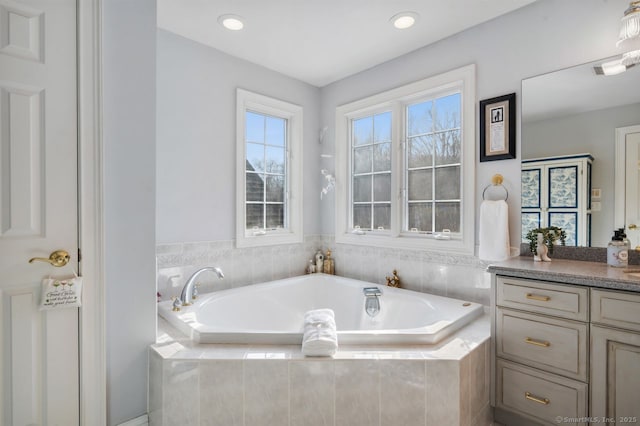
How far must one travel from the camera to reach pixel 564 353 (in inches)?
62.2

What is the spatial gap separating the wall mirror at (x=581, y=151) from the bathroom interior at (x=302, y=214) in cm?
1

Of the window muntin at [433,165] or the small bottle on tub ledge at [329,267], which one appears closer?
the window muntin at [433,165]

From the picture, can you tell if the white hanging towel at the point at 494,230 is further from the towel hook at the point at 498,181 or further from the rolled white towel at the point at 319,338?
the rolled white towel at the point at 319,338

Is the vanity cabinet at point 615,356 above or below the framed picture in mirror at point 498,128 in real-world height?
below

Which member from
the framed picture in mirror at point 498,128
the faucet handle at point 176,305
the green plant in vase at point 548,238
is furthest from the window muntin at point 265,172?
the green plant in vase at point 548,238

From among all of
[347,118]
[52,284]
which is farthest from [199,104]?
[52,284]

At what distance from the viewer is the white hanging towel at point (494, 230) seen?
2092 millimetres

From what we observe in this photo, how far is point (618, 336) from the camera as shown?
4.70 feet

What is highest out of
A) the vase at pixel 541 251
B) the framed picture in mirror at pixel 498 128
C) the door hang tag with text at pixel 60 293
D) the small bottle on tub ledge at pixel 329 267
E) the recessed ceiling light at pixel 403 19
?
the recessed ceiling light at pixel 403 19

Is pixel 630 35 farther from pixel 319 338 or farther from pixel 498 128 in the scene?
pixel 319 338

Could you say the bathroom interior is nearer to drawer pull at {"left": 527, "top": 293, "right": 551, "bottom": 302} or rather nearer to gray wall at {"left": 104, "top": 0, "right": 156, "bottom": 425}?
Result: gray wall at {"left": 104, "top": 0, "right": 156, "bottom": 425}

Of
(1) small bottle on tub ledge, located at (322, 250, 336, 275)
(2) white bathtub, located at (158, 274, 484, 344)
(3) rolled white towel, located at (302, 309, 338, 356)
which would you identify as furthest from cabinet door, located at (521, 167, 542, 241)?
(1) small bottle on tub ledge, located at (322, 250, 336, 275)

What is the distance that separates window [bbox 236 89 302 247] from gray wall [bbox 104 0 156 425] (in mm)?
1068

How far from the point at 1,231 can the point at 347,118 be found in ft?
8.91
